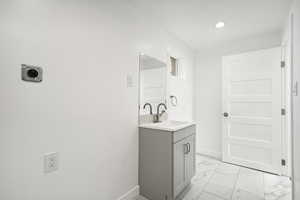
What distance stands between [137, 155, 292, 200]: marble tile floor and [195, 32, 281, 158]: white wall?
28.2 inches

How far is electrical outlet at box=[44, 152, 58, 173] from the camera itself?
3.63ft

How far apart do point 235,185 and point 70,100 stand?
2.35m

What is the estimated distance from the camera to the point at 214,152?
3.29 meters

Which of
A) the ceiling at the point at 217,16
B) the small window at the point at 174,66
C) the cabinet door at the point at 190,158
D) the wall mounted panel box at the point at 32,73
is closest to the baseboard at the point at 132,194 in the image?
the cabinet door at the point at 190,158

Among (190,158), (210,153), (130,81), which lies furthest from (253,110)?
(130,81)

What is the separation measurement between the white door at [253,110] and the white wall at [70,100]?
78.5 inches

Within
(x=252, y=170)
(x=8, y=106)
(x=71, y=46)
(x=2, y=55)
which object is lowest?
(x=252, y=170)

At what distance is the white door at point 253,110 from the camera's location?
8.30ft

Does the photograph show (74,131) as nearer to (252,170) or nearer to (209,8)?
(209,8)

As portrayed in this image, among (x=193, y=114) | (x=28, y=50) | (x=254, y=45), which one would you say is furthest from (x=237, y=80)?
(x=28, y=50)

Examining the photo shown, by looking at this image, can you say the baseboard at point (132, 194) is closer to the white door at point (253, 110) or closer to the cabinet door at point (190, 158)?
the cabinet door at point (190, 158)

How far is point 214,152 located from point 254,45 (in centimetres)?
225

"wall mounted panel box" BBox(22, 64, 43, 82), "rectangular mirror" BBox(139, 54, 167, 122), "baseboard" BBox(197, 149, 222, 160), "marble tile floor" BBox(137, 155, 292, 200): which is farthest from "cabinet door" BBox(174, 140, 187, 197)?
"baseboard" BBox(197, 149, 222, 160)

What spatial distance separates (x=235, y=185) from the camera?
6.99 feet
